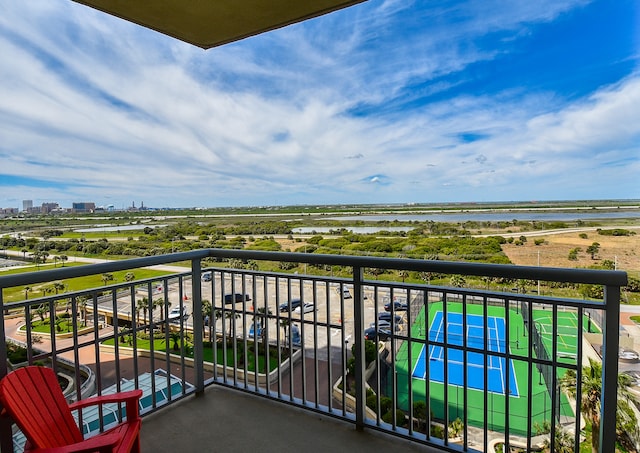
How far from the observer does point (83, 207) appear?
666 centimetres

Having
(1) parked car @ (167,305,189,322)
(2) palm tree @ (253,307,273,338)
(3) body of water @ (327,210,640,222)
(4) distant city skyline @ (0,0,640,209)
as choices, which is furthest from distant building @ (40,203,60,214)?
(3) body of water @ (327,210,640,222)

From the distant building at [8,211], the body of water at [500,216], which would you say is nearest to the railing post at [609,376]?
the body of water at [500,216]

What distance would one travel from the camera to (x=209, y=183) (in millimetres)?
16734

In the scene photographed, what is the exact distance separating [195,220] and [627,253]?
8.66m

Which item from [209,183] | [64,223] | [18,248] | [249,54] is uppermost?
[249,54]

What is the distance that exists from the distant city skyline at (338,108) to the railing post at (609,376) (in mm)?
3163

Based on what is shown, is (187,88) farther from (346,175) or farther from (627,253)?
(627,253)

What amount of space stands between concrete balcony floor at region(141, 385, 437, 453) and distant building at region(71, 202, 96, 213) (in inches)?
214

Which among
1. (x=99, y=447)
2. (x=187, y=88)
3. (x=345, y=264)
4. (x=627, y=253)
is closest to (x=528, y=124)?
(x=627, y=253)

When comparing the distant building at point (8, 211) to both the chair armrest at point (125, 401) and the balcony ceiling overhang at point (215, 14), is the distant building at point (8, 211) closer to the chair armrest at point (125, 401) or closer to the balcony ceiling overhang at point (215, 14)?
the balcony ceiling overhang at point (215, 14)

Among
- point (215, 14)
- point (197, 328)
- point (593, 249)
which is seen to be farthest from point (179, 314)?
point (593, 249)

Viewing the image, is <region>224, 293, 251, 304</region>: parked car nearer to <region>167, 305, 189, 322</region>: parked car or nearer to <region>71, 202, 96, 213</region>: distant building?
<region>167, 305, 189, 322</region>: parked car

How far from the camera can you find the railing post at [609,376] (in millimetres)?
1533

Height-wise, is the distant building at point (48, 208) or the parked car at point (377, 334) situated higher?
the distant building at point (48, 208)
